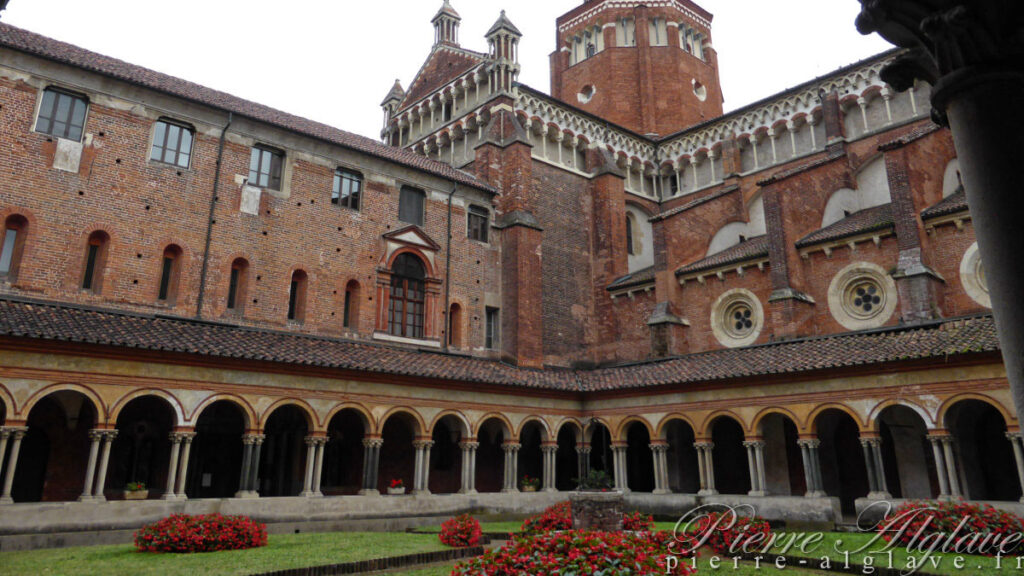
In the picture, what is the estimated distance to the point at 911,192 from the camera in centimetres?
2203

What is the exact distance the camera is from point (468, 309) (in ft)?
90.8

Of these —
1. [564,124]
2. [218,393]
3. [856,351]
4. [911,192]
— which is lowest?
[218,393]

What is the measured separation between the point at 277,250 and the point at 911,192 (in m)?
21.8

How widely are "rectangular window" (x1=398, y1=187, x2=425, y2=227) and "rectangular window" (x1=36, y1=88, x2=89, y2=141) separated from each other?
36.0 feet

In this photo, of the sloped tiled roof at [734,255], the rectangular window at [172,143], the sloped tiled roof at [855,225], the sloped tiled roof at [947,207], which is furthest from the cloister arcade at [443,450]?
the rectangular window at [172,143]

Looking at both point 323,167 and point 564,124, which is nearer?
point 323,167

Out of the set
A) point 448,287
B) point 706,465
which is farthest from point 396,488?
point 706,465

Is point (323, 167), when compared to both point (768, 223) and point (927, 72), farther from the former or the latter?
point (927, 72)

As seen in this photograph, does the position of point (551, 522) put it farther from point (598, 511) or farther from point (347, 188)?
point (347, 188)

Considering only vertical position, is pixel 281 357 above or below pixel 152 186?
below

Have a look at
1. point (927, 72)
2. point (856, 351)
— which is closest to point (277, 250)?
point (856, 351)

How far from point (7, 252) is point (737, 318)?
2528 centimetres

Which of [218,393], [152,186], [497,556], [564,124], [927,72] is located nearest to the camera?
[927,72]

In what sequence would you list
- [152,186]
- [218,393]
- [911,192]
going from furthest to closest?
[911,192]
[152,186]
[218,393]
